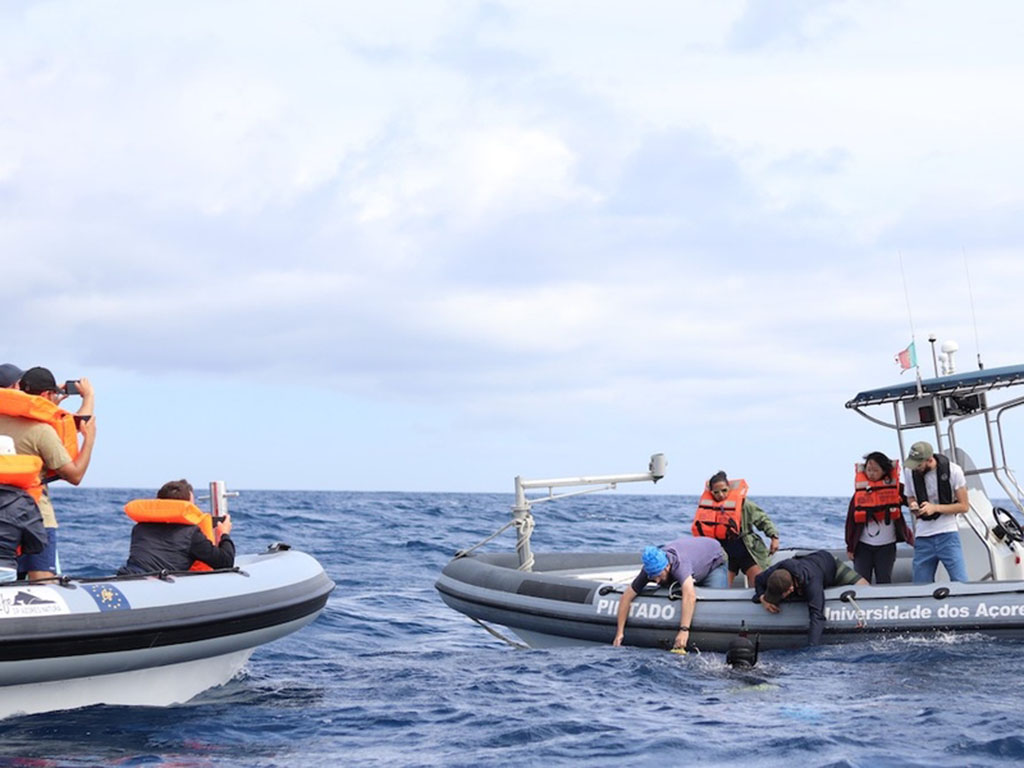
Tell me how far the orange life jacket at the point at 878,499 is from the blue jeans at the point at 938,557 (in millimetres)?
315

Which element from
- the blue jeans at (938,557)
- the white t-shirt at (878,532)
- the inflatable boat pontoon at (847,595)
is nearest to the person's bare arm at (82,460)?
the inflatable boat pontoon at (847,595)

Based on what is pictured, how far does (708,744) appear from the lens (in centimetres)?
600

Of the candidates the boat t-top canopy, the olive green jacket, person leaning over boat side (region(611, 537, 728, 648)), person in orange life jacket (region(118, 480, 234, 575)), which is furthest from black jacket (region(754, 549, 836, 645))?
person in orange life jacket (region(118, 480, 234, 575))

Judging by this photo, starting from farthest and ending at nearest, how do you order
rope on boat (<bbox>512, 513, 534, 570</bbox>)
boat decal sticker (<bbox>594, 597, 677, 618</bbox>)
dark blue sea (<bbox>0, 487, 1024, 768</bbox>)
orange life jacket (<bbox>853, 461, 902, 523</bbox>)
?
1. rope on boat (<bbox>512, 513, 534, 570</bbox>)
2. orange life jacket (<bbox>853, 461, 902, 523</bbox>)
3. boat decal sticker (<bbox>594, 597, 677, 618</bbox>)
4. dark blue sea (<bbox>0, 487, 1024, 768</bbox>)

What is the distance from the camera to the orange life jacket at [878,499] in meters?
9.16

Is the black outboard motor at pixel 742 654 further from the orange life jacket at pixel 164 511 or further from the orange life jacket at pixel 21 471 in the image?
the orange life jacket at pixel 21 471

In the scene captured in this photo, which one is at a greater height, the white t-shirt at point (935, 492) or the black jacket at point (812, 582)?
the white t-shirt at point (935, 492)

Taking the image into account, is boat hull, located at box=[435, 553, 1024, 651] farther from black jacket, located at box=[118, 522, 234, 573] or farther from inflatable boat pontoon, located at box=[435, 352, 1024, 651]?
black jacket, located at box=[118, 522, 234, 573]

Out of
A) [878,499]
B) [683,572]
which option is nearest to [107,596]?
[683,572]

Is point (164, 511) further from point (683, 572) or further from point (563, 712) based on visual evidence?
point (683, 572)

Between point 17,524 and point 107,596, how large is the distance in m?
0.65

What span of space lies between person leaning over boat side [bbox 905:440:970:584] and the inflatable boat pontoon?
0.82 feet

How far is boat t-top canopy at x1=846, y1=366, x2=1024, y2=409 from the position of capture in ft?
30.1

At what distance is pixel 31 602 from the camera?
6.38 meters
